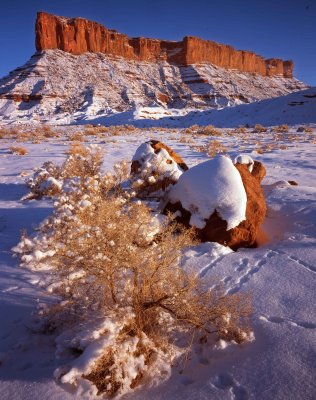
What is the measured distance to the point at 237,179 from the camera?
13.1ft

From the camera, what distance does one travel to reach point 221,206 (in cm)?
382

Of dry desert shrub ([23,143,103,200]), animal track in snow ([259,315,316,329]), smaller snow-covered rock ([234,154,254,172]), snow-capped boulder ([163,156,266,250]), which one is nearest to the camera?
animal track in snow ([259,315,316,329])

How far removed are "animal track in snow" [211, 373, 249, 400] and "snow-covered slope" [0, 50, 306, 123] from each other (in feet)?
122

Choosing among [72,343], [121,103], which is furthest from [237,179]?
[121,103]

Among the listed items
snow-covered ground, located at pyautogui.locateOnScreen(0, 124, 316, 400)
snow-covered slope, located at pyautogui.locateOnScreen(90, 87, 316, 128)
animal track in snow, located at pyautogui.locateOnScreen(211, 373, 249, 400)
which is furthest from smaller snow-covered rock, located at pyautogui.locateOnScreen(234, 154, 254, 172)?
snow-covered slope, located at pyautogui.locateOnScreen(90, 87, 316, 128)

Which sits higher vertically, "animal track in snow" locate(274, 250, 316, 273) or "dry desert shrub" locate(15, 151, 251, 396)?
"dry desert shrub" locate(15, 151, 251, 396)

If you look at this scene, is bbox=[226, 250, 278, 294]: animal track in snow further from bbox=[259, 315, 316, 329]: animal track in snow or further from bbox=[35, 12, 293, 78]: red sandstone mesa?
bbox=[35, 12, 293, 78]: red sandstone mesa

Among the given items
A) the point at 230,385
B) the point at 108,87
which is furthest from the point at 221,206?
the point at 108,87

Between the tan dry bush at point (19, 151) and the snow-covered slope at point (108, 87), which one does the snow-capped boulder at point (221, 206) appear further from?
the snow-covered slope at point (108, 87)

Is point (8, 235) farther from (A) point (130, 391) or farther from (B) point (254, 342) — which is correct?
(B) point (254, 342)

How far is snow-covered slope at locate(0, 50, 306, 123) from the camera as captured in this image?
49.0 m

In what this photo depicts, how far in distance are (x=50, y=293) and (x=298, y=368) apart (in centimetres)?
211

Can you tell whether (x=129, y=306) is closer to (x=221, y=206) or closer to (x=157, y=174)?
(x=221, y=206)

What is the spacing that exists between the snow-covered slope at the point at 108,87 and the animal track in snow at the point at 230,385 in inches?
1465
